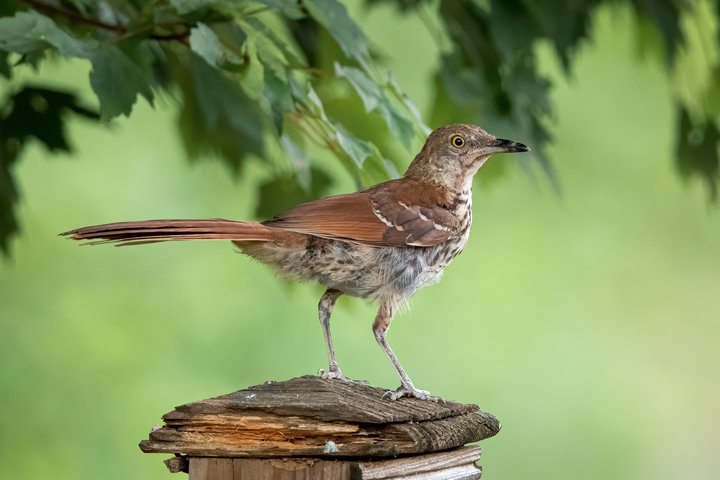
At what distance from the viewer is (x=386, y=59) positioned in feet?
12.8

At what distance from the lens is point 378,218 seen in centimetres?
255

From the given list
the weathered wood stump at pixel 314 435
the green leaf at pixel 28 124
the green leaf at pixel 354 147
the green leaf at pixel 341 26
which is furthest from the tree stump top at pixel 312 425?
the green leaf at pixel 28 124

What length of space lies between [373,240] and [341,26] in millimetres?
623

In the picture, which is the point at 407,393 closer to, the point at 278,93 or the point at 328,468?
the point at 328,468

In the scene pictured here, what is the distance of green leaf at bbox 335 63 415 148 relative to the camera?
2.69 m

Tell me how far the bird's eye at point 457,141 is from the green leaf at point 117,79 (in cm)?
79

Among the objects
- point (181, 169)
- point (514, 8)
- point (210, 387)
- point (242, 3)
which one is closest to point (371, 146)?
point (242, 3)

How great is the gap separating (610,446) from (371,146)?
5419mm

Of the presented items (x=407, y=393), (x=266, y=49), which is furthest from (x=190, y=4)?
(x=407, y=393)

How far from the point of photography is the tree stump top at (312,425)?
2043 mm

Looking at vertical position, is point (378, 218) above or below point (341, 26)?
below

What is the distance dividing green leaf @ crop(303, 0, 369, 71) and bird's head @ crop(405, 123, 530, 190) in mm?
277

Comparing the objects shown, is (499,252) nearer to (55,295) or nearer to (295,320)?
(295,320)

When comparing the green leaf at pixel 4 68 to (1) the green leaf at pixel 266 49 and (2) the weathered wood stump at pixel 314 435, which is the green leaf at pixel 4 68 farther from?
(2) the weathered wood stump at pixel 314 435
